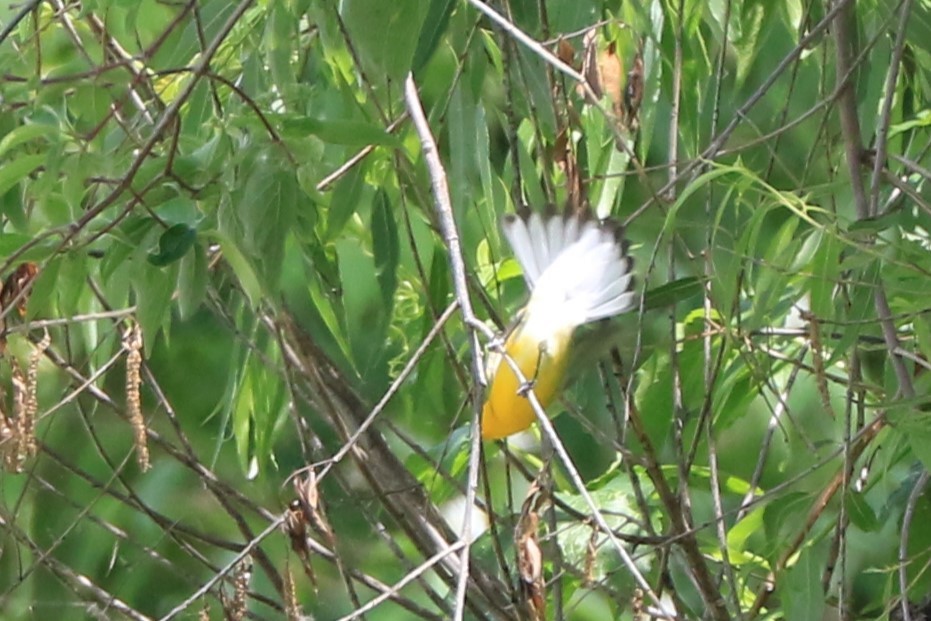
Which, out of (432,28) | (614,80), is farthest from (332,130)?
(614,80)

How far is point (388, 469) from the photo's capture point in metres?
0.95

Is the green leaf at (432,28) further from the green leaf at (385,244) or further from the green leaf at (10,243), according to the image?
the green leaf at (10,243)

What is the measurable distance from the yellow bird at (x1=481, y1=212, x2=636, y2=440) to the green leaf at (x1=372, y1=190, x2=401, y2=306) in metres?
0.13

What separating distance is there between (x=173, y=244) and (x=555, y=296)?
0.23 m

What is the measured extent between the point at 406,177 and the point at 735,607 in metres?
0.37

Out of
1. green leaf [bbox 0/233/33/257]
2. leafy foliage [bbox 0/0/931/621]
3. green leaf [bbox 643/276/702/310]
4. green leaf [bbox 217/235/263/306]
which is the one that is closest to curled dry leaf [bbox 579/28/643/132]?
leafy foliage [bbox 0/0/931/621]

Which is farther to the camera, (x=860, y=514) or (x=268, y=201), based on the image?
(x=860, y=514)

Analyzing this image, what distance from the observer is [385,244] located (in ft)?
2.64

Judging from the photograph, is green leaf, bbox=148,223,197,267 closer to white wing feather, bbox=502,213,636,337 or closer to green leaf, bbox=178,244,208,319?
green leaf, bbox=178,244,208,319

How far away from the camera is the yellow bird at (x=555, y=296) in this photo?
659 mm

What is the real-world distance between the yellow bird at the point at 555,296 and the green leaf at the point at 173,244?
0.62ft

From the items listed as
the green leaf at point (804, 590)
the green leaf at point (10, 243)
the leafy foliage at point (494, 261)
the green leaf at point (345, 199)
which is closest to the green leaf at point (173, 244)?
the leafy foliage at point (494, 261)

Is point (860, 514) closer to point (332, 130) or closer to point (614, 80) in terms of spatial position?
point (614, 80)

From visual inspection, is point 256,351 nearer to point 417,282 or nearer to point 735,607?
point 417,282
